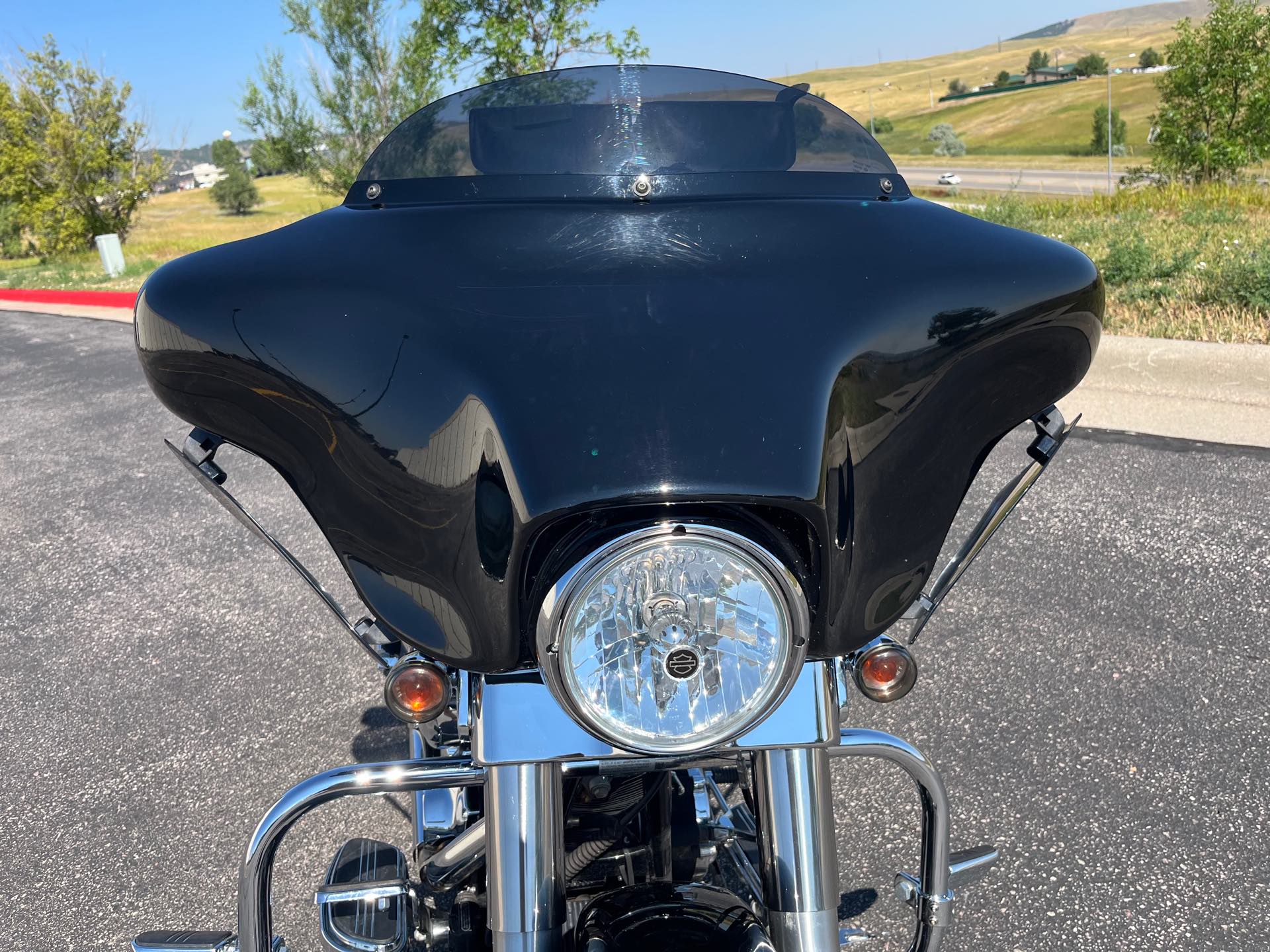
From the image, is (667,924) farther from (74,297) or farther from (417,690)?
(74,297)

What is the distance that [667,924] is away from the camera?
1408mm

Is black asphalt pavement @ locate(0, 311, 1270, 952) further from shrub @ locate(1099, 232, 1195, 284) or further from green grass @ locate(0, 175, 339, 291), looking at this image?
shrub @ locate(1099, 232, 1195, 284)

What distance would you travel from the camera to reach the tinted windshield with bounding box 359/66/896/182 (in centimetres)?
180

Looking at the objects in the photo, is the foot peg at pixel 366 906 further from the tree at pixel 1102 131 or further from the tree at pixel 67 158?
the tree at pixel 1102 131

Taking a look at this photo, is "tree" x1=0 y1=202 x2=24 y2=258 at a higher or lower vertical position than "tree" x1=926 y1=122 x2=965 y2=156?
higher

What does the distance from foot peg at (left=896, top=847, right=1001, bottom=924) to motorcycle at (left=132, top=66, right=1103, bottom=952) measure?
0.01 metres

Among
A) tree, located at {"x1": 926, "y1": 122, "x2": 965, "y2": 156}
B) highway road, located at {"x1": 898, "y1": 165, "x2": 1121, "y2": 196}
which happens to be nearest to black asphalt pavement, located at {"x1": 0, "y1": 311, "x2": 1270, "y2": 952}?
highway road, located at {"x1": 898, "y1": 165, "x2": 1121, "y2": 196}

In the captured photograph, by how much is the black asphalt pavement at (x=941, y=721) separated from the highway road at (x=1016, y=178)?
97.8ft

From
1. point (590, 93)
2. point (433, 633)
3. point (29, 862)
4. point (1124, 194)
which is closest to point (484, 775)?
point (433, 633)

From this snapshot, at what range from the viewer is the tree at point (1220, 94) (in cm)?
1670

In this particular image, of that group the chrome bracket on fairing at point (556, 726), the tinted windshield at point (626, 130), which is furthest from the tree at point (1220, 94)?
the chrome bracket on fairing at point (556, 726)

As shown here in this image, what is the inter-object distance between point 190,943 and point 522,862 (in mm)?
630

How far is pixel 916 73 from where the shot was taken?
454 ft

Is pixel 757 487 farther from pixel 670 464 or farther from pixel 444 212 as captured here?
pixel 444 212
